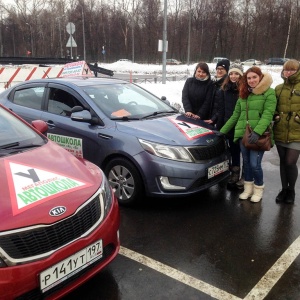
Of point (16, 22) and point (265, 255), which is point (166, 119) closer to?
point (265, 255)

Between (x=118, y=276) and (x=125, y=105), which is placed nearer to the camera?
(x=118, y=276)

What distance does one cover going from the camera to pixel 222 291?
2748 mm

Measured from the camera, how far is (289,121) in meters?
4.15

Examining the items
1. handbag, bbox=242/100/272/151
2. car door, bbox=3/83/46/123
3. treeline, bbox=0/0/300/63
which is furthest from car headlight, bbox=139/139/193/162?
treeline, bbox=0/0/300/63

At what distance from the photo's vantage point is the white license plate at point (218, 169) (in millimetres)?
4159

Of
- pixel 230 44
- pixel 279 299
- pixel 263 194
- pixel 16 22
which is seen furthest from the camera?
pixel 16 22

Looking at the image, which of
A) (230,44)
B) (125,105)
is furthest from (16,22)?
(125,105)

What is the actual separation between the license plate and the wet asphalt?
1.33 ft

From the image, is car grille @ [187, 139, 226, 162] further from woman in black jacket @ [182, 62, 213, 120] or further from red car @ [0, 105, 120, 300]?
red car @ [0, 105, 120, 300]

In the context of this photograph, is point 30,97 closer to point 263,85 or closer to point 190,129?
point 190,129

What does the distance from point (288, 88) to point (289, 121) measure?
39cm

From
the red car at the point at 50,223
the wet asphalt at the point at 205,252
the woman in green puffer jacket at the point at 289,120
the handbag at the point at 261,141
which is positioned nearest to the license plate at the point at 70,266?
the red car at the point at 50,223

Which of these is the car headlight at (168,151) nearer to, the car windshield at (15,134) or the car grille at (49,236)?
the car windshield at (15,134)

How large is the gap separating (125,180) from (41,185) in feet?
5.88
